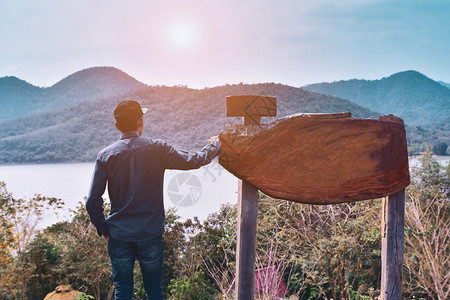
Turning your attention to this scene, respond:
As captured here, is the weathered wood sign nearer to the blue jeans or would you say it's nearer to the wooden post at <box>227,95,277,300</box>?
the wooden post at <box>227,95,277,300</box>

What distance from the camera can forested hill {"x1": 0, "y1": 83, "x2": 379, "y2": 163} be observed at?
16.3 meters

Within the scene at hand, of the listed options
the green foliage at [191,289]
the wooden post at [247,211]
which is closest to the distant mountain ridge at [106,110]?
the green foliage at [191,289]

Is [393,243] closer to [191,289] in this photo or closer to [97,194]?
[97,194]

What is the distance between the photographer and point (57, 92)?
32.1 metres

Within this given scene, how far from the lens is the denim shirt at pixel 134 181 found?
2045 mm

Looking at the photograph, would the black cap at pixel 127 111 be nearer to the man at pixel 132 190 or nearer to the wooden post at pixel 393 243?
the man at pixel 132 190

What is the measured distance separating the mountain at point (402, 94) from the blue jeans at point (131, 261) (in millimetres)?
21950

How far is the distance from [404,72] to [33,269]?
33.3 meters

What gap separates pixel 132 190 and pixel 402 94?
28.6 m

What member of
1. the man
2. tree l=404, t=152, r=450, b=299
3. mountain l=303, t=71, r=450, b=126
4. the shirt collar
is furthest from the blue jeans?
mountain l=303, t=71, r=450, b=126

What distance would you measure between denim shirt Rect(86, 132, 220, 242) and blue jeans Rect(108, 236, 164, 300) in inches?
2.5

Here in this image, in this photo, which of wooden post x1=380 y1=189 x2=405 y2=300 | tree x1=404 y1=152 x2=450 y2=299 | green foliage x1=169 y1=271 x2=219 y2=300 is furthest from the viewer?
tree x1=404 y1=152 x2=450 y2=299

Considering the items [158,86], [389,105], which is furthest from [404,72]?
[158,86]

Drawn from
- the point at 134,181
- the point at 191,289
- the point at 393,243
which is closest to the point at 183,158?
the point at 134,181
